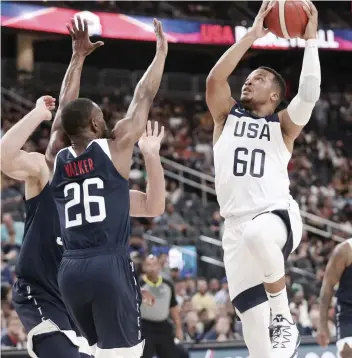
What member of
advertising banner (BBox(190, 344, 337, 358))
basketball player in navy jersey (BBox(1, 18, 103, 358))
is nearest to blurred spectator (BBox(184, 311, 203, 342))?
advertising banner (BBox(190, 344, 337, 358))

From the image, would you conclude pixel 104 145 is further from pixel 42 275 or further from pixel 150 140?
pixel 42 275

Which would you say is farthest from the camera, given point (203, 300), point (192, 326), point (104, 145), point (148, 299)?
point (203, 300)

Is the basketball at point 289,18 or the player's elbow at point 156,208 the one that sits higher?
the basketball at point 289,18

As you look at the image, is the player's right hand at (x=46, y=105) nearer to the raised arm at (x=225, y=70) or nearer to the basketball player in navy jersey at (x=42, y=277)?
the basketball player in navy jersey at (x=42, y=277)

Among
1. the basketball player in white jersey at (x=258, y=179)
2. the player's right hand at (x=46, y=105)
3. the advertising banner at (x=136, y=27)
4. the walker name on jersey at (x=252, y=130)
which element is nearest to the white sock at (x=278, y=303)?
the basketball player in white jersey at (x=258, y=179)

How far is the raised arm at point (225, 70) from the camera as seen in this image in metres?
5.81

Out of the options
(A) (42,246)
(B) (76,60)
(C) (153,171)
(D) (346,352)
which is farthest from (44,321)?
(D) (346,352)

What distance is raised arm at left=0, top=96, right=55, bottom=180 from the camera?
511 centimetres

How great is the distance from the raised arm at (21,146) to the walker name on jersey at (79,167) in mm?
346

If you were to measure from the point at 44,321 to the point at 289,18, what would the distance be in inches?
101

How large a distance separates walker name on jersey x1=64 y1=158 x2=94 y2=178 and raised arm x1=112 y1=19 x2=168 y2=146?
0.21 metres

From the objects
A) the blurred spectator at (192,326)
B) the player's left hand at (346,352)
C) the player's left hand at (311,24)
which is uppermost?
the player's left hand at (311,24)

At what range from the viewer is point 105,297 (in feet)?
15.6

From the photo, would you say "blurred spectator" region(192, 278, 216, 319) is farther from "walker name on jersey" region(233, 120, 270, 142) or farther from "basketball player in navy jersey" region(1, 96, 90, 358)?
"basketball player in navy jersey" region(1, 96, 90, 358)
